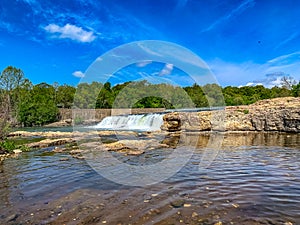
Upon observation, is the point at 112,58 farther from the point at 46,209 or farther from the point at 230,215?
the point at 230,215

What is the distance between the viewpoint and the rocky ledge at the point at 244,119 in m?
15.9

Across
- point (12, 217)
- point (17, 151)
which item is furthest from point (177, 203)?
point (17, 151)

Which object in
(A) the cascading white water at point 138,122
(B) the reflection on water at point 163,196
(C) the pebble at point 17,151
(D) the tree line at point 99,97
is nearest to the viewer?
(B) the reflection on water at point 163,196

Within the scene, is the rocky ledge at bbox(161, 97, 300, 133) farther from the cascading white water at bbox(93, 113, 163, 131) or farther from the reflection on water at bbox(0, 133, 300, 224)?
the reflection on water at bbox(0, 133, 300, 224)

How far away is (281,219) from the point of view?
330 cm

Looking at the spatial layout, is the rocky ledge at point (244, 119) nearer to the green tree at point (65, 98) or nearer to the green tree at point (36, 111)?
the green tree at point (36, 111)

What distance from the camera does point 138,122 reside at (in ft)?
84.9

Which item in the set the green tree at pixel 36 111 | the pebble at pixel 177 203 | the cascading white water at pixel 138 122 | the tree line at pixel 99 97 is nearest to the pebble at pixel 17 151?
the pebble at pixel 177 203

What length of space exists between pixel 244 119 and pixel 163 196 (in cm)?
1520

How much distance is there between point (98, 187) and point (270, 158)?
18.9 ft

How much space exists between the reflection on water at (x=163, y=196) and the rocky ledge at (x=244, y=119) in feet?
34.2

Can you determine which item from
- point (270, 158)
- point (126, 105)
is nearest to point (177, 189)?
point (270, 158)

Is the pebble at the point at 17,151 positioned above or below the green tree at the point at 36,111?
below

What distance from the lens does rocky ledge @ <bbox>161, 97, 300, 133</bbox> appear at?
52.3 feet
